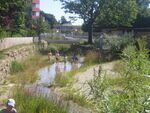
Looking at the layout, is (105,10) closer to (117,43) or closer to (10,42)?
(117,43)

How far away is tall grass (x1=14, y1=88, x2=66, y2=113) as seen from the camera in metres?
12.1

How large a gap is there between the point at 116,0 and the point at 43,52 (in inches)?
669

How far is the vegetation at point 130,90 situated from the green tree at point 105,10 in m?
50.7

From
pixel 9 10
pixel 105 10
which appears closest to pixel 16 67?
pixel 9 10

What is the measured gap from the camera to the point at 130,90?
516 cm

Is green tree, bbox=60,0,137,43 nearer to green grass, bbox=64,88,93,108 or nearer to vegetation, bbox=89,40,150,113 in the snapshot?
green grass, bbox=64,88,93,108

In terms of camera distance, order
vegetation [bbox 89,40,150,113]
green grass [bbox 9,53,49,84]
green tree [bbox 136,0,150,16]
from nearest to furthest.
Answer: vegetation [bbox 89,40,150,113], green grass [bbox 9,53,49,84], green tree [bbox 136,0,150,16]

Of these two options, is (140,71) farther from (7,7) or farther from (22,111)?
(7,7)

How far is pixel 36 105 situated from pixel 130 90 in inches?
296

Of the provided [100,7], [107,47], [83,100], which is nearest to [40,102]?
[83,100]

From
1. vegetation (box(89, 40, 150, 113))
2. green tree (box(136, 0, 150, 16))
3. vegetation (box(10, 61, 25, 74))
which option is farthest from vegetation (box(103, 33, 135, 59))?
green tree (box(136, 0, 150, 16))

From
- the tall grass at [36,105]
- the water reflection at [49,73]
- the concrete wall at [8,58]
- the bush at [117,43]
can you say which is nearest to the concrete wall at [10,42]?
the concrete wall at [8,58]

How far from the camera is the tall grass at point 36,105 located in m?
12.1

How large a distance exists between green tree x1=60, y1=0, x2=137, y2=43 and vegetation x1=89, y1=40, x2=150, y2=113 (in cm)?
5074
